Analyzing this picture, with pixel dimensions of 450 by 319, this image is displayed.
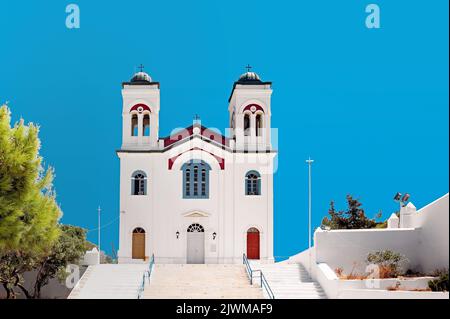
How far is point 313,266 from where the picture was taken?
2875 cm

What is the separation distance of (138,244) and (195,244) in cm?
278

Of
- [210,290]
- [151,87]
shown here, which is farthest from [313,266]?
[151,87]

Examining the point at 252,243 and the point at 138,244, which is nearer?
the point at 138,244

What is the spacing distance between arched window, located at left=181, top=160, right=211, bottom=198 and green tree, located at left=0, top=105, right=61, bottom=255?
1396 cm

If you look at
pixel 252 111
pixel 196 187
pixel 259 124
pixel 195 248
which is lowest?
pixel 195 248

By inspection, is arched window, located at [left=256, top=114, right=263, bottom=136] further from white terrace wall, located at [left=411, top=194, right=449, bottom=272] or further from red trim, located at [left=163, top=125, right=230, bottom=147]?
white terrace wall, located at [left=411, top=194, right=449, bottom=272]

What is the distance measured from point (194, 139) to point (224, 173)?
226 cm

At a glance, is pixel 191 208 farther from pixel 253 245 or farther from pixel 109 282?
pixel 109 282

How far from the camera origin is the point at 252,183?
37.1 metres

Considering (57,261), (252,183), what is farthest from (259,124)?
(57,261)

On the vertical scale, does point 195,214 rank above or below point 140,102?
below

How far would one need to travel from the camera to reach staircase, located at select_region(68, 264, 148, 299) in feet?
88.5

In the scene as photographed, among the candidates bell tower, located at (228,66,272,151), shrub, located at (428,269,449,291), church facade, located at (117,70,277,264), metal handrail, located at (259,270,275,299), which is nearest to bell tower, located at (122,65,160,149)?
church facade, located at (117,70,277,264)
